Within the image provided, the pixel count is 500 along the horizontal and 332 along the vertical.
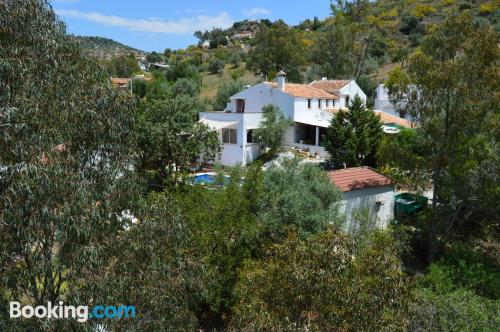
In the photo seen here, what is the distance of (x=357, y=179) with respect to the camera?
24.8 metres

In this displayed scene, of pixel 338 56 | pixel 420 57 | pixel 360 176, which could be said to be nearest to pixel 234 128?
pixel 360 176

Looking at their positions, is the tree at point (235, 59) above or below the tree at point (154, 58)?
below

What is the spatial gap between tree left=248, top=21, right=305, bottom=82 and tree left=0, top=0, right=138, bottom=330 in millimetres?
51683

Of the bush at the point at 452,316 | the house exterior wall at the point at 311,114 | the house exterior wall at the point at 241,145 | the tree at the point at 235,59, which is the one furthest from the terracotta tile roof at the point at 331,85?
the tree at the point at 235,59

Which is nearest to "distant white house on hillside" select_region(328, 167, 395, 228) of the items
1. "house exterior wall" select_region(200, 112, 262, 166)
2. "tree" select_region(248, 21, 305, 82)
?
"house exterior wall" select_region(200, 112, 262, 166)

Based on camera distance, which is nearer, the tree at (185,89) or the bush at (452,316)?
the bush at (452,316)

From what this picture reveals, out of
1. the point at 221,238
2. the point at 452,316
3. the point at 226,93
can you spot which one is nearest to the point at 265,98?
the point at 226,93

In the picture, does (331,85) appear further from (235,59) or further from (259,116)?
(235,59)

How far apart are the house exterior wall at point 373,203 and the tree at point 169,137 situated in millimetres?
10362

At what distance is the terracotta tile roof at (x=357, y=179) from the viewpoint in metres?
23.8

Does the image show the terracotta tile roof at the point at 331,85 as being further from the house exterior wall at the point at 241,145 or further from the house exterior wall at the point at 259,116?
the house exterior wall at the point at 241,145

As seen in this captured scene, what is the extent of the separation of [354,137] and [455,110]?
491 inches

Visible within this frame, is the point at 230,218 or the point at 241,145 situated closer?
the point at 230,218

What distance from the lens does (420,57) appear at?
72.0 ft
